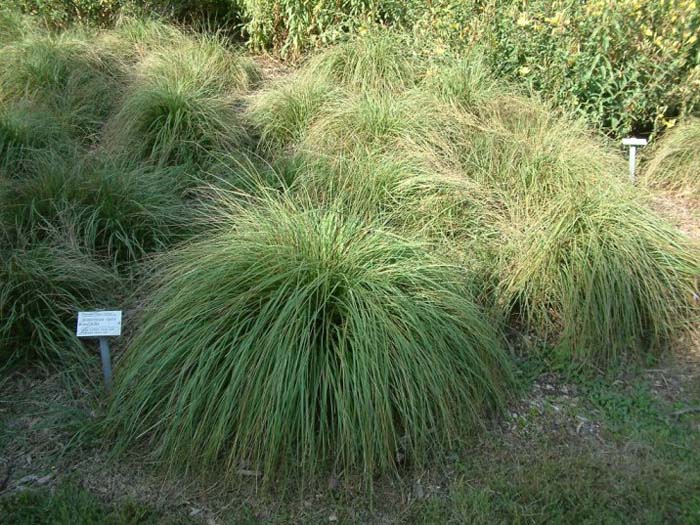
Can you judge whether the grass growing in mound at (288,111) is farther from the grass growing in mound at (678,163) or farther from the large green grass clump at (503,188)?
the grass growing in mound at (678,163)

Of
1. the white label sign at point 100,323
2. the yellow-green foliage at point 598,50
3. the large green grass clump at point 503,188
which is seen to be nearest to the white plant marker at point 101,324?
the white label sign at point 100,323

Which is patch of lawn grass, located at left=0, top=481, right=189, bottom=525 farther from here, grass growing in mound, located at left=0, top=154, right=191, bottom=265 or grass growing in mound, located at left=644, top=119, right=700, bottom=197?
grass growing in mound, located at left=644, top=119, right=700, bottom=197

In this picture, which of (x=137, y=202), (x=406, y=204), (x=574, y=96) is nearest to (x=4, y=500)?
(x=137, y=202)

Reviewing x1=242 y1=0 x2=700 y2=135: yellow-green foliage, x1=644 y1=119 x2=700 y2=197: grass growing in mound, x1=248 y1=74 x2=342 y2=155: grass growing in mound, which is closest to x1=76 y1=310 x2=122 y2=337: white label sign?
x1=248 y1=74 x2=342 y2=155: grass growing in mound

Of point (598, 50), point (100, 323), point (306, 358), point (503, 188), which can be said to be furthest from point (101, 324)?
point (598, 50)

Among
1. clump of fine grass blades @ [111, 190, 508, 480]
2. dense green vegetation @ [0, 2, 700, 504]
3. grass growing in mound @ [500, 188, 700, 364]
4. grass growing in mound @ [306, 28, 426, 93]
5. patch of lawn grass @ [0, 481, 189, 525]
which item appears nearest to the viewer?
patch of lawn grass @ [0, 481, 189, 525]

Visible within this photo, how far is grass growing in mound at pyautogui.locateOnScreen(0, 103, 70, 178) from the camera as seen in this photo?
18.8 feet

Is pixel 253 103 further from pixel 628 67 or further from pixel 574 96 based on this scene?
pixel 628 67

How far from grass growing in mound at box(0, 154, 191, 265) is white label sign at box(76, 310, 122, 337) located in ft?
3.39

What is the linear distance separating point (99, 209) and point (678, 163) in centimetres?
498

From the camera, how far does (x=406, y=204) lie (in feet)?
16.8

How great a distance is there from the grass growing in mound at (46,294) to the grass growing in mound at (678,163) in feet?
15.4

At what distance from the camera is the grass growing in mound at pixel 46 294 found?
170 inches

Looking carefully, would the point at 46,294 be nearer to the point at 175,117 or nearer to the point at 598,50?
the point at 175,117
